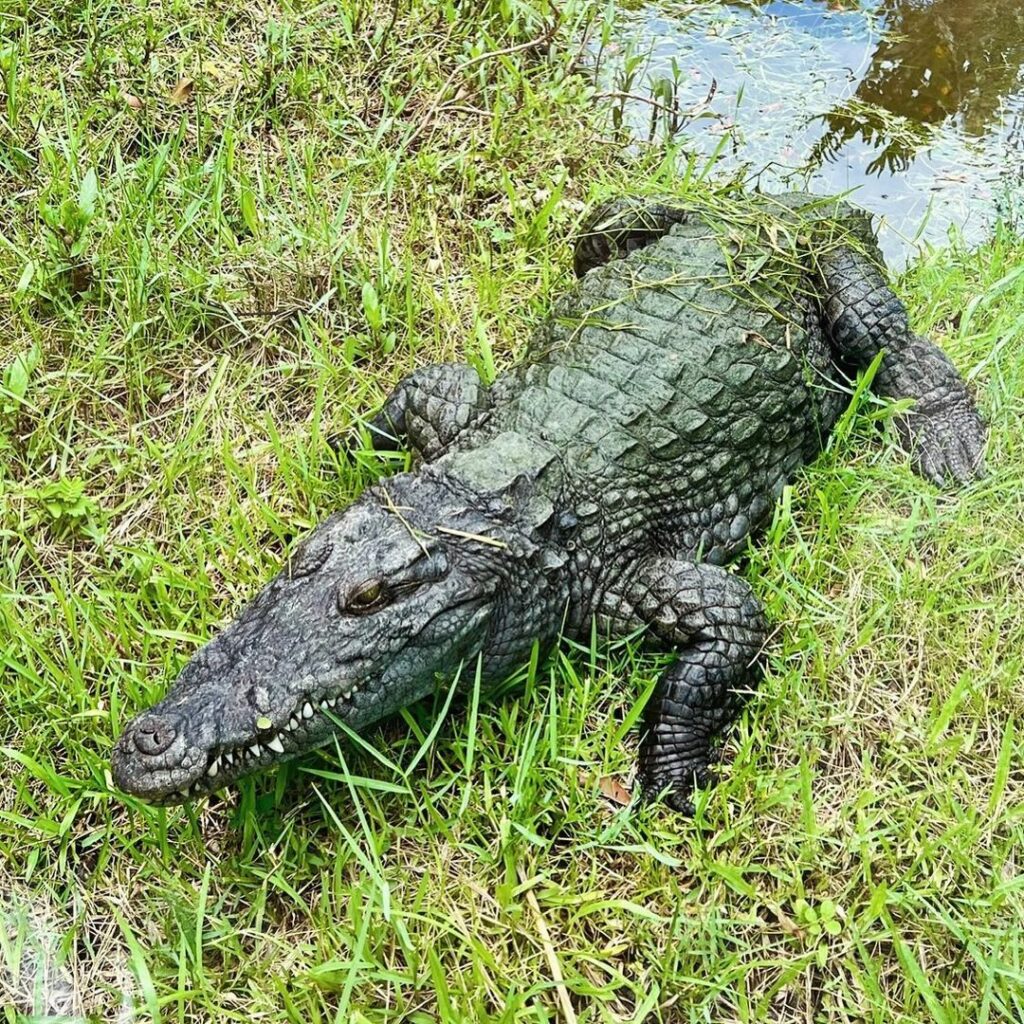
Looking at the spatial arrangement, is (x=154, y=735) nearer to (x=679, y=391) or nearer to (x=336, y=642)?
(x=336, y=642)

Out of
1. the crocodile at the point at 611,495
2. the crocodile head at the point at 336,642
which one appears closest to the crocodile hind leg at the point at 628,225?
the crocodile at the point at 611,495

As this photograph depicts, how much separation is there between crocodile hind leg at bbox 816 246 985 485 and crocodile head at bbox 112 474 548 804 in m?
1.80

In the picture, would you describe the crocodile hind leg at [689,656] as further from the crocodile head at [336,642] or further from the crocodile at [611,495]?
the crocodile head at [336,642]

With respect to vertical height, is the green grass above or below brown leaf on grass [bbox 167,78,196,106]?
below

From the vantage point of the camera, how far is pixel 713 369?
11.8ft

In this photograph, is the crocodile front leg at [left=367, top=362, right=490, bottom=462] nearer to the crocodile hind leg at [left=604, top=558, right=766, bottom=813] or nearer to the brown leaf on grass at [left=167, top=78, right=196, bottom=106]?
the crocodile hind leg at [left=604, top=558, right=766, bottom=813]

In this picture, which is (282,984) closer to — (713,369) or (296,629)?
(296,629)

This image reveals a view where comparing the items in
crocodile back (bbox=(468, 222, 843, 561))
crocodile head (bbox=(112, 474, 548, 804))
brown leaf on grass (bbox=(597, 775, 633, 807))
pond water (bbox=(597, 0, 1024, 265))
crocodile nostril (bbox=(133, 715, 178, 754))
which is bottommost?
brown leaf on grass (bbox=(597, 775, 633, 807))

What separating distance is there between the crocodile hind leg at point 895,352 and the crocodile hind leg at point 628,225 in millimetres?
677

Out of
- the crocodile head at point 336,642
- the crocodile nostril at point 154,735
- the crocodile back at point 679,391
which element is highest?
the crocodile back at point 679,391

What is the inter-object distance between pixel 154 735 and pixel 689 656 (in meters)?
1.59

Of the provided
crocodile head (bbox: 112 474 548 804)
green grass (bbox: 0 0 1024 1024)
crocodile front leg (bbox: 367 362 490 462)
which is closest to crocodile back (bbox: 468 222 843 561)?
crocodile front leg (bbox: 367 362 490 462)

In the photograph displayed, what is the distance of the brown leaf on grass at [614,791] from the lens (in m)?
3.11

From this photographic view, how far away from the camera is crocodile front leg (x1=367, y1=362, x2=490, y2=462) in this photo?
362 centimetres
